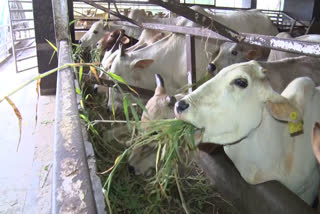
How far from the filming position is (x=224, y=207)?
261 cm

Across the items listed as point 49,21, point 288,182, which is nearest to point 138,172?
point 288,182

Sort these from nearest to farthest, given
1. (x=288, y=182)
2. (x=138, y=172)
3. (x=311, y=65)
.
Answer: (x=288, y=182), (x=138, y=172), (x=311, y=65)

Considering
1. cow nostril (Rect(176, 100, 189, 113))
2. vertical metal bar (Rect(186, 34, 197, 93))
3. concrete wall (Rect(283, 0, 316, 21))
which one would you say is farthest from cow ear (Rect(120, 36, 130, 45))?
concrete wall (Rect(283, 0, 316, 21))

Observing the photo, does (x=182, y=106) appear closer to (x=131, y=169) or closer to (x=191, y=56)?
(x=131, y=169)

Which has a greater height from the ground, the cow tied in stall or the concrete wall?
the concrete wall

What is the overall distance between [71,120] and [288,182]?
1.74 meters

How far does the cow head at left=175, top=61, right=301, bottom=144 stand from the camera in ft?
6.85

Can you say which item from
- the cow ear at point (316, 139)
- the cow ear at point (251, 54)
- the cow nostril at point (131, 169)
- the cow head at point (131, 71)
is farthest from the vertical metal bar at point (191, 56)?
the cow ear at point (316, 139)

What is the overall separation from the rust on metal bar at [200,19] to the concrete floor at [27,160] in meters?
1.45

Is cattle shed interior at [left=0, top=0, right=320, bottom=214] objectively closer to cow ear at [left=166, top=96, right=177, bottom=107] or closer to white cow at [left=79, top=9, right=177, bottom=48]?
cow ear at [left=166, top=96, right=177, bottom=107]

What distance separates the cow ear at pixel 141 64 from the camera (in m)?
4.83

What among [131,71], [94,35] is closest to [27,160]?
[131,71]

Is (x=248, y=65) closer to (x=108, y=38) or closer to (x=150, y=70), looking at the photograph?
(x=150, y=70)

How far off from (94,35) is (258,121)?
6133 mm
